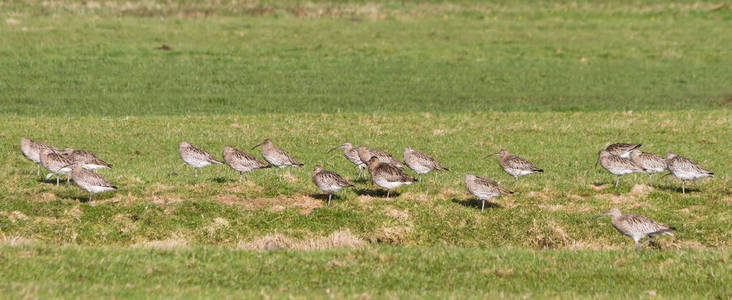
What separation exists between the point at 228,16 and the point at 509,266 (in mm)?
59253

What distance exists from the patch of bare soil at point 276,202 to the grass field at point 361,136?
10cm

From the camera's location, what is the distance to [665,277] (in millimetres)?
16578

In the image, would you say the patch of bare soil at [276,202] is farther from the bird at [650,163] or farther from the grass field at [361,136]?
the bird at [650,163]

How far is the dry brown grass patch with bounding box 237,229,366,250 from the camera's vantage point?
20058 millimetres

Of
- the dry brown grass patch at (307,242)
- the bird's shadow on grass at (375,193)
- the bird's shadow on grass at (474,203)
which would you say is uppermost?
the bird's shadow on grass at (474,203)

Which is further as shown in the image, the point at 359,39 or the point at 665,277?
the point at 359,39

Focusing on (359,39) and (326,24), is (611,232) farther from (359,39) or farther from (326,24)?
(326,24)

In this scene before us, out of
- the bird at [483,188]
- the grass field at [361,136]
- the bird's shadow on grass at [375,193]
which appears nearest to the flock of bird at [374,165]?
the bird at [483,188]

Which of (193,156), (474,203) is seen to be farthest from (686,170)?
(193,156)

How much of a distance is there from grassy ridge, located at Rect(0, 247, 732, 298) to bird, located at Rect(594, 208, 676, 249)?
0.85 m

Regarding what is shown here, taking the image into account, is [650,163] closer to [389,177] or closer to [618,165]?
[618,165]

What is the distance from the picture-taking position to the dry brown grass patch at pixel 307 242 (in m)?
20.1

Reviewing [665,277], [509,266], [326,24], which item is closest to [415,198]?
[509,266]

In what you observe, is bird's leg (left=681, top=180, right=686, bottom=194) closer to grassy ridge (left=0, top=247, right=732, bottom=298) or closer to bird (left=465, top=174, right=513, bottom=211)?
bird (left=465, top=174, right=513, bottom=211)
